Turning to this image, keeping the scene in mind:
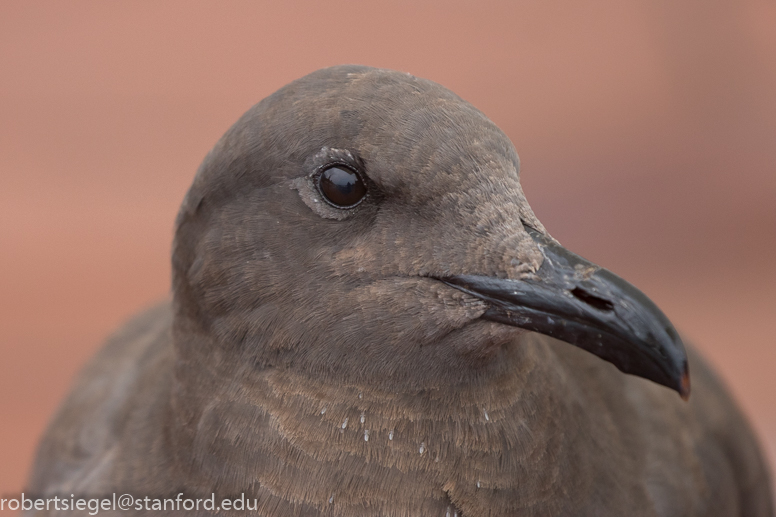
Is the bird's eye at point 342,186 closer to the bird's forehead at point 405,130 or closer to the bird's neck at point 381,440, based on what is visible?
the bird's forehead at point 405,130

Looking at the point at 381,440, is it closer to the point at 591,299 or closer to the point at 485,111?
the point at 591,299

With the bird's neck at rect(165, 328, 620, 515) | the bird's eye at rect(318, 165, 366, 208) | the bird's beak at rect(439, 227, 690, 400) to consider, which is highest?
the bird's eye at rect(318, 165, 366, 208)

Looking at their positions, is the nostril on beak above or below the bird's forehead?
below

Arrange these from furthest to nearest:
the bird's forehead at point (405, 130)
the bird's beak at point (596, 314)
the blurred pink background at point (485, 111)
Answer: the blurred pink background at point (485, 111) < the bird's forehead at point (405, 130) < the bird's beak at point (596, 314)

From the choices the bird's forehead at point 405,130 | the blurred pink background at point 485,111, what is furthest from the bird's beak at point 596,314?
the blurred pink background at point 485,111

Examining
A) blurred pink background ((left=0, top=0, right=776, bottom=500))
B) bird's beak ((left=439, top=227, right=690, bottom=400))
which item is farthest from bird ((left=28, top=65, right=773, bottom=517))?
blurred pink background ((left=0, top=0, right=776, bottom=500))

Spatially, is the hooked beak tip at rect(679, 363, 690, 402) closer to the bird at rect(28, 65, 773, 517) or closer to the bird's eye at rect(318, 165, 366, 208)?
the bird at rect(28, 65, 773, 517)

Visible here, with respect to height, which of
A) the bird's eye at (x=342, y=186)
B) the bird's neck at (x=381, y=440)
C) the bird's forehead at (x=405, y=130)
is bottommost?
the bird's neck at (x=381, y=440)

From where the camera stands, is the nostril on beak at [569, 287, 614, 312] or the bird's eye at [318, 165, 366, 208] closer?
the nostril on beak at [569, 287, 614, 312]
